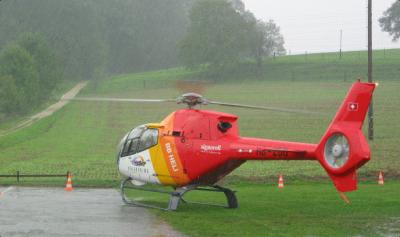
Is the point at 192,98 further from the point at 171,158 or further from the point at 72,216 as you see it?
the point at 72,216

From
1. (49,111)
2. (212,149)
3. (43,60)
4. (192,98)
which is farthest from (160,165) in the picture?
(43,60)

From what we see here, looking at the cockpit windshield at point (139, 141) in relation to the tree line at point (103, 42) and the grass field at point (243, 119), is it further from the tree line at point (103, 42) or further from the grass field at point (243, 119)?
the tree line at point (103, 42)

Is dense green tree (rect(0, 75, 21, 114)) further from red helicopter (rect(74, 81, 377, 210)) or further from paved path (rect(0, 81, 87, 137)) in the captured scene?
red helicopter (rect(74, 81, 377, 210))

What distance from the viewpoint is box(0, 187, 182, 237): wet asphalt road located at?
16609 millimetres

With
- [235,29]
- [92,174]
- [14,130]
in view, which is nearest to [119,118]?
[14,130]

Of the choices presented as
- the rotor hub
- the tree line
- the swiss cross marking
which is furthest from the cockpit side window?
the tree line

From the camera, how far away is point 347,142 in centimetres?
1742

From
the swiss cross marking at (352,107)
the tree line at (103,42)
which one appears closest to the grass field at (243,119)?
the tree line at (103,42)

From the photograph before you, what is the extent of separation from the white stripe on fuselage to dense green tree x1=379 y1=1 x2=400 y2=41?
80449mm

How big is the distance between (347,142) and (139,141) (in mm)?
6989

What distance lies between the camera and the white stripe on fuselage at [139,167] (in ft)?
71.2

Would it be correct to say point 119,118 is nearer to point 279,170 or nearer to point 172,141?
point 279,170

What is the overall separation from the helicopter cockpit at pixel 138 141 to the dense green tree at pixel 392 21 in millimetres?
80260

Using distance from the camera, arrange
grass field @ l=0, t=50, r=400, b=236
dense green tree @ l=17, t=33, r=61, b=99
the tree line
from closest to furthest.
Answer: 1. grass field @ l=0, t=50, r=400, b=236
2. the tree line
3. dense green tree @ l=17, t=33, r=61, b=99
